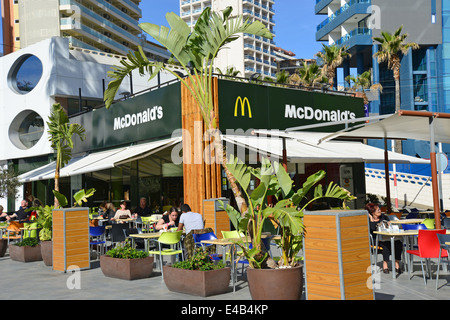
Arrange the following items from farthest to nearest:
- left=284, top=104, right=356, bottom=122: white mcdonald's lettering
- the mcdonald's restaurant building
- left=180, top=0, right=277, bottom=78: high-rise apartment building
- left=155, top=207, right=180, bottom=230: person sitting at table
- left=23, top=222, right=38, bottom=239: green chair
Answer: left=180, top=0, right=277, bottom=78: high-rise apartment building
left=284, top=104, right=356, bottom=122: white mcdonald's lettering
the mcdonald's restaurant building
left=23, top=222, right=38, bottom=239: green chair
left=155, top=207, right=180, bottom=230: person sitting at table

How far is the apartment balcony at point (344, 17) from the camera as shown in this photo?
4384 centimetres

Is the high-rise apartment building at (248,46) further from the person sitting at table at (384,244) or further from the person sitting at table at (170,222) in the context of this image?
the person sitting at table at (384,244)

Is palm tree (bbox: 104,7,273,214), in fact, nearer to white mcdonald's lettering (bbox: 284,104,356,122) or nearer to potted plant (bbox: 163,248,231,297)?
potted plant (bbox: 163,248,231,297)

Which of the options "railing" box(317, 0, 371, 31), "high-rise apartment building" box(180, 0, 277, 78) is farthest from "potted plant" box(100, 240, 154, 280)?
"high-rise apartment building" box(180, 0, 277, 78)

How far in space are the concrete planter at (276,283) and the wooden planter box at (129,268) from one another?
2744 millimetres

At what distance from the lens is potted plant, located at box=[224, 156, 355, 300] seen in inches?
228

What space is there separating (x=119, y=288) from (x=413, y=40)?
4176cm

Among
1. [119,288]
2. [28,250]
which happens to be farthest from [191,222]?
[28,250]

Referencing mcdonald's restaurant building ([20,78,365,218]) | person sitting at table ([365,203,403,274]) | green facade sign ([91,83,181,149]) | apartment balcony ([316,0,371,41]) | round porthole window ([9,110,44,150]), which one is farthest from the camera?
apartment balcony ([316,0,371,41])

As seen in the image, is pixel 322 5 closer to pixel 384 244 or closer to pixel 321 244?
pixel 384 244

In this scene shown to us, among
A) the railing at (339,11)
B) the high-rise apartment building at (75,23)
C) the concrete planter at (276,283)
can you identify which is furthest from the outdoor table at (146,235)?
the high-rise apartment building at (75,23)

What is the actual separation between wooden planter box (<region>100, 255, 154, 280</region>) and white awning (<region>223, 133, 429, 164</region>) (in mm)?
4519

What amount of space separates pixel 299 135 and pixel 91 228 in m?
4.98

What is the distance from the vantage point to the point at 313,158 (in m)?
11.5
